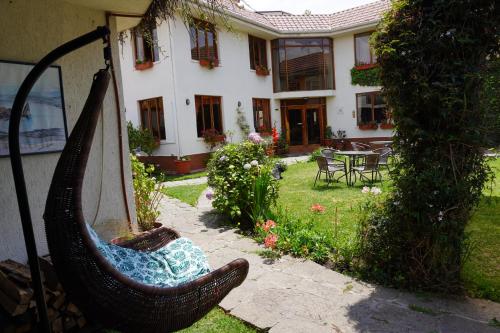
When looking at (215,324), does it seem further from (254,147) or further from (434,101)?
(254,147)

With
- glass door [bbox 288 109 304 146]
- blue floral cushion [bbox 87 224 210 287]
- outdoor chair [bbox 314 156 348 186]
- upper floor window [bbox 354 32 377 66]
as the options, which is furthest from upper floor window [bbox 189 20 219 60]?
blue floral cushion [bbox 87 224 210 287]

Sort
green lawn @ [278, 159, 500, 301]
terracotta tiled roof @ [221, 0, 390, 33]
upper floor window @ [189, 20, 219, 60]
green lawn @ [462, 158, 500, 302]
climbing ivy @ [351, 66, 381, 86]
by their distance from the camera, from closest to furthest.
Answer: green lawn @ [462, 158, 500, 302] < green lawn @ [278, 159, 500, 301] < upper floor window @ [189, 20, 219, 60] < terracotta tiled roof @ [221, 0, 390, 33] < climbing ivy @ [351, 66, 381, 86]

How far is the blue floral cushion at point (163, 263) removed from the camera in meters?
2.82

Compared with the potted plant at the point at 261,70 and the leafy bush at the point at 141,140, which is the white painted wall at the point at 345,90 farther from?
the leafy bush at the point at 141,140

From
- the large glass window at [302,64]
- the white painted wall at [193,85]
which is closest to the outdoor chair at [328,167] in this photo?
the white painted wall at [193,85]

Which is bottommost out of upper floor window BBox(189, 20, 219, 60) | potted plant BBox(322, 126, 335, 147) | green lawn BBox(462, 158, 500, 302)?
green lawn BBox(462, 158, 500, 302)

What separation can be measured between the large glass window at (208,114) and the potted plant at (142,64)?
74.5 inches

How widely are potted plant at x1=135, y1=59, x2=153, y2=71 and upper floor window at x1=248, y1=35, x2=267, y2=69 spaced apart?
465 centimetres

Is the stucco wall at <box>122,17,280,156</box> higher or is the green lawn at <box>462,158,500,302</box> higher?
the stucco wall at <box>122,17,280,156</box>

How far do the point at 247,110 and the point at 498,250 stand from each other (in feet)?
38.3

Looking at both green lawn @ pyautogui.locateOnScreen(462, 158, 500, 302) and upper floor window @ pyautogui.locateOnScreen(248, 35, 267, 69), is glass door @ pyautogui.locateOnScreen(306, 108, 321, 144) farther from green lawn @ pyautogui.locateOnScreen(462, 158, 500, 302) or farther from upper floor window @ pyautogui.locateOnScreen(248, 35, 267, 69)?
green lawn @ pyautogui.locateOnScreen(462, 158, 500, 302)

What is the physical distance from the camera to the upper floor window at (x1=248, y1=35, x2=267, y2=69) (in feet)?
51.6

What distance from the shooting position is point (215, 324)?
296 cm

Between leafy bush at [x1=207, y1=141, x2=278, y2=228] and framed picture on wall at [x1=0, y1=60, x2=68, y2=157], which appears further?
leafy bush at [x1=207, y1=141, x2=278, y2=228]
